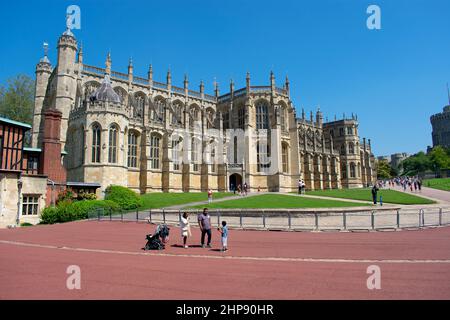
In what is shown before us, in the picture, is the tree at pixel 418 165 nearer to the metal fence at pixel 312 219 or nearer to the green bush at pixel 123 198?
the metal fence at pixel 312 219

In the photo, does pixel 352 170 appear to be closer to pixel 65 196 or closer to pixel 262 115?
pixel 262 115

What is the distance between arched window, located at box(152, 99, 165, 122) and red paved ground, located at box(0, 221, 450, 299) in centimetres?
3211

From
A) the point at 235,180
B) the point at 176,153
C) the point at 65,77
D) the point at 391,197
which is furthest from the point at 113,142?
the point at 391,197

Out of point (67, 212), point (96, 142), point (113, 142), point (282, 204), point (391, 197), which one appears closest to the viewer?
point (67, 212)

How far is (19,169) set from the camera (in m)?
24.3

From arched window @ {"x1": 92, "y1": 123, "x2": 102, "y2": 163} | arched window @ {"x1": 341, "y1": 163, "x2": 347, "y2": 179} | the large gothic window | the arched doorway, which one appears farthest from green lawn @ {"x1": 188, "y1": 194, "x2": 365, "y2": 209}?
arched window @ {"x1": 341, "y1": 163, "x2": 347, "y2": 179}

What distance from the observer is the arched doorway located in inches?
1910

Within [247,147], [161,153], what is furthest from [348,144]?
[161,153]

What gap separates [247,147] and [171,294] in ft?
141

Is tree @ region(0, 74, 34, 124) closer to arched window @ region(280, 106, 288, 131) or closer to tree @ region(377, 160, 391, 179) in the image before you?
arched window @ region(280, 106, 288, 131)

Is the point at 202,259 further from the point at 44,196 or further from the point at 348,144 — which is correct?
the point at 348,144

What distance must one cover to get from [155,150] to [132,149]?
3443 mm

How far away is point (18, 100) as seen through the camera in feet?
157

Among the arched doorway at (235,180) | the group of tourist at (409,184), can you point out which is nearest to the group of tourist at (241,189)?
the arched doorway at (235,180)
